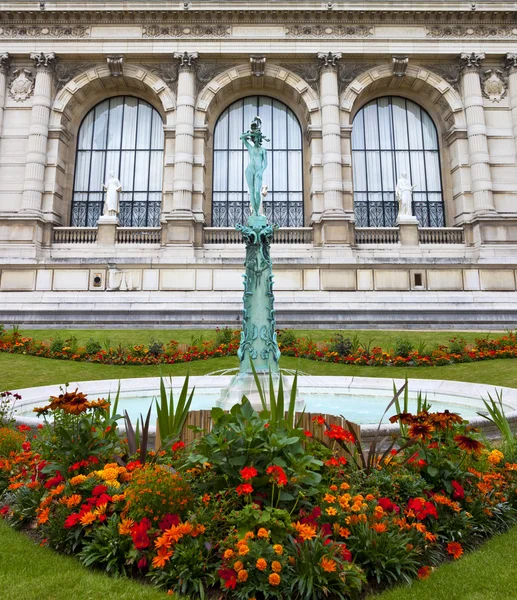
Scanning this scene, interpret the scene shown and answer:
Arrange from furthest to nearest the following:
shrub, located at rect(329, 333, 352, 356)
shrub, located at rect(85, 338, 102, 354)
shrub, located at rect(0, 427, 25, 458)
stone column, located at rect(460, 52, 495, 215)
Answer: stone column, located at rect(460, 52, 495, 215) < shrub, located at rect(329, 333, 352, 356) < shrub, located at rect(85, 338, 102, 354) < shrub, located at rect(0, 427, 25, 458)

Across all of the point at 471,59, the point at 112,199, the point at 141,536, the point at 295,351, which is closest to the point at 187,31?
the point at 112,199

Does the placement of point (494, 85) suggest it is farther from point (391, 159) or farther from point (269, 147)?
point (269, 147)

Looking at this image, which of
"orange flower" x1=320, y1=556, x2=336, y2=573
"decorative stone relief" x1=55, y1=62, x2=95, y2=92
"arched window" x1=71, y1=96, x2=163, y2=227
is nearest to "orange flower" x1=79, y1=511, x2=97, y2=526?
"orange flower" x1=320, y1=556, x2=336, y2=573

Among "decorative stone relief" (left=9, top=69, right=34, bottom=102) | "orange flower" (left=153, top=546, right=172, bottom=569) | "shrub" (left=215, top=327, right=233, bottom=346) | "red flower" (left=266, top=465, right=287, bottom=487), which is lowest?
"orange flower" (left=153, top=546, right=172, bottom=569)

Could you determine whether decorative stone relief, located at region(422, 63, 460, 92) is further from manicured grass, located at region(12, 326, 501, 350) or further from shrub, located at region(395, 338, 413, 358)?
shrub, located at region(395, 338, 413, 358)

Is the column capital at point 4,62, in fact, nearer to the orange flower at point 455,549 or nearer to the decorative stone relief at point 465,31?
the decorative stone relief at point 465,31

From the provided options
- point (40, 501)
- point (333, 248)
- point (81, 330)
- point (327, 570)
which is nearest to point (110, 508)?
point (40, 501)

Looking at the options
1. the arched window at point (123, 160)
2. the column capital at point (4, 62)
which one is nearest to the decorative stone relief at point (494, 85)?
the arched window at point (123, 160)

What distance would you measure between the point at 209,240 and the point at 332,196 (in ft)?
23.8

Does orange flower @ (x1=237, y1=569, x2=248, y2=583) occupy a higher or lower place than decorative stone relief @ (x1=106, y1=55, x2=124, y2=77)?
lower

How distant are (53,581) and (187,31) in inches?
1156

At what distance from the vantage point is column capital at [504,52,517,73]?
84.1ft

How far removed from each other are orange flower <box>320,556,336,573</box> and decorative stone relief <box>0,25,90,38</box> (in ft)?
101

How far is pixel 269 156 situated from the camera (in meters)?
28.3
